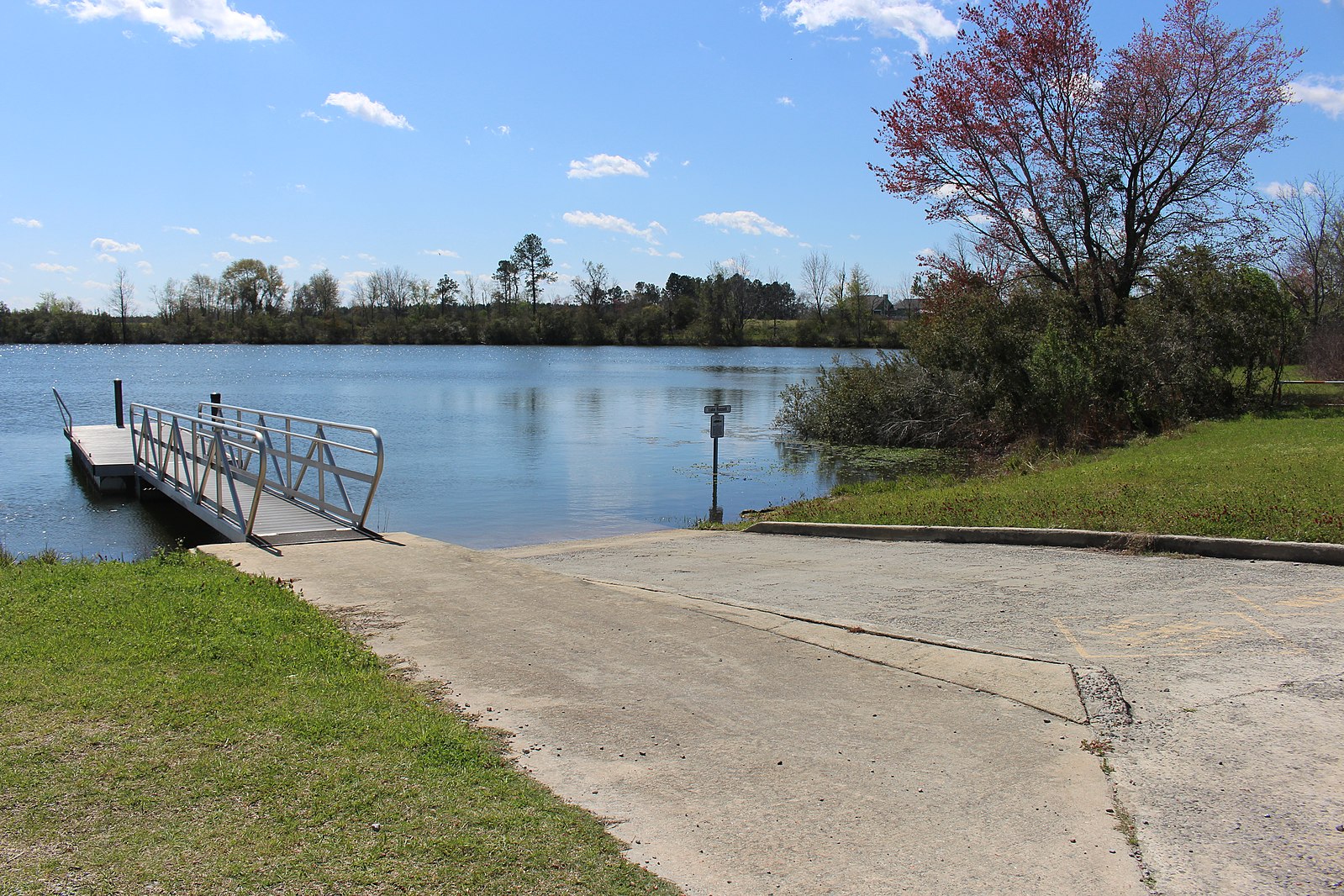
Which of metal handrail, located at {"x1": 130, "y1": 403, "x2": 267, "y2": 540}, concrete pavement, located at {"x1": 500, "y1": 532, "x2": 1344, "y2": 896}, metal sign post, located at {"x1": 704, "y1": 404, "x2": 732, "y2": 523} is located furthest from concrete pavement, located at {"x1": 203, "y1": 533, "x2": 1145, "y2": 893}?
metal sign post, located at {"x1": 704, "y1": 404, "x2": 732, "y2": 523}

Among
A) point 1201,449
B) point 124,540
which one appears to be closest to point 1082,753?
point 1201,449

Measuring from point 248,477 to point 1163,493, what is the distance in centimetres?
1270

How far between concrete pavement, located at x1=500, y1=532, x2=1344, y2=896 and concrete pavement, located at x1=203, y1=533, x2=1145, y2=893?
12.5 inches

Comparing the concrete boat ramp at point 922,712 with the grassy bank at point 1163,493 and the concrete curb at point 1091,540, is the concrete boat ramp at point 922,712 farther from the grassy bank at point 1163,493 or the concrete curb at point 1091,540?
the grassy bank at point 1163,493

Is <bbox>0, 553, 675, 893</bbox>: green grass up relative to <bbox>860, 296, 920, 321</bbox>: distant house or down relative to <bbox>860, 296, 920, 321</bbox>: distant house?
down

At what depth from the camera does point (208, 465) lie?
13.9 metres

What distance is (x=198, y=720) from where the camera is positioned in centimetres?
474

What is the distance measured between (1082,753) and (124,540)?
612 inches

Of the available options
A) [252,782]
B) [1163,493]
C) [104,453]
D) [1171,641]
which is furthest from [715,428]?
[252,782]

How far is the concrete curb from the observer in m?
8.84

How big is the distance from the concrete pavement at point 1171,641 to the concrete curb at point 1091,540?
0.83 feet

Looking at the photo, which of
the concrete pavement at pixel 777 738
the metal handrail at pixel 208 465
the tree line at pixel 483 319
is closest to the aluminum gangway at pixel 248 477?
the metal handrail at pixel 208 465

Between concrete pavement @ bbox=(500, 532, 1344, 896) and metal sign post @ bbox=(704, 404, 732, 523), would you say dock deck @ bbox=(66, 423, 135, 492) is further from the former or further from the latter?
concrete pavement @ bbox=(500, 532, 1344, 896)

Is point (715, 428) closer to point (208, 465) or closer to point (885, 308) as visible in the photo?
point (208, 465)
